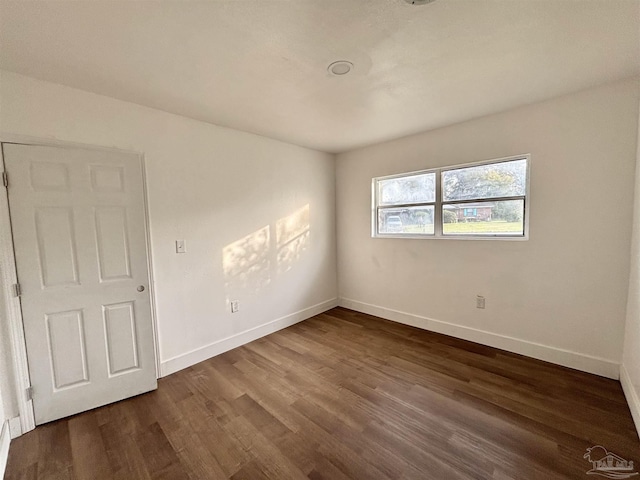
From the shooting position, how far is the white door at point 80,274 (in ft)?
6.06

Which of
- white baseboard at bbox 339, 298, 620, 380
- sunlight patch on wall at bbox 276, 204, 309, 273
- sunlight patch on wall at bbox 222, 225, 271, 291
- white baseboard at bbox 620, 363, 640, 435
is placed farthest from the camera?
sunlight patch on wall at bbox 276, 204, 309, 273

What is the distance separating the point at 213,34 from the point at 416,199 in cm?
288

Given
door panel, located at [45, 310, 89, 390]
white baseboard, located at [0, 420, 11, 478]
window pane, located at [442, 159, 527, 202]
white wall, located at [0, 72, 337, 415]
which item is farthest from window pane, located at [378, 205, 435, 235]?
white baseboard, located at [0, 420, 11, 478]

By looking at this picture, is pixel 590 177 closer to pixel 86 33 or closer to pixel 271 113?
pixel 271 113

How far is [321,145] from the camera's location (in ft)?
12.1

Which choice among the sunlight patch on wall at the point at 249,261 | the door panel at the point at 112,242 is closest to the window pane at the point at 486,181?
the sunlight patch on wall at the point at 249,261

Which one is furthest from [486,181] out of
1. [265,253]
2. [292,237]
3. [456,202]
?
[265,253]

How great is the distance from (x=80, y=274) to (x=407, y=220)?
11.8 ft

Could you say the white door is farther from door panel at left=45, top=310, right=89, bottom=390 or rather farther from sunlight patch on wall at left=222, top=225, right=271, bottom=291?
sunlight patch on wall at left=222, top=225, right=271, bottom=291

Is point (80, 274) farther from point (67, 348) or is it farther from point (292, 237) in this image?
point (292, 237)

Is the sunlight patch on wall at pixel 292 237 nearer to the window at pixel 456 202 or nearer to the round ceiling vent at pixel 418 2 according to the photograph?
the window at pixel 456 202

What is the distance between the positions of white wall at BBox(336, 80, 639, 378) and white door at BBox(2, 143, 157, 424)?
315cm

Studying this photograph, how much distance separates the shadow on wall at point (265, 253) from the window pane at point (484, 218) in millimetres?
1974

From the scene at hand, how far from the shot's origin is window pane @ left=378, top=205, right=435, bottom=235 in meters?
3.37
